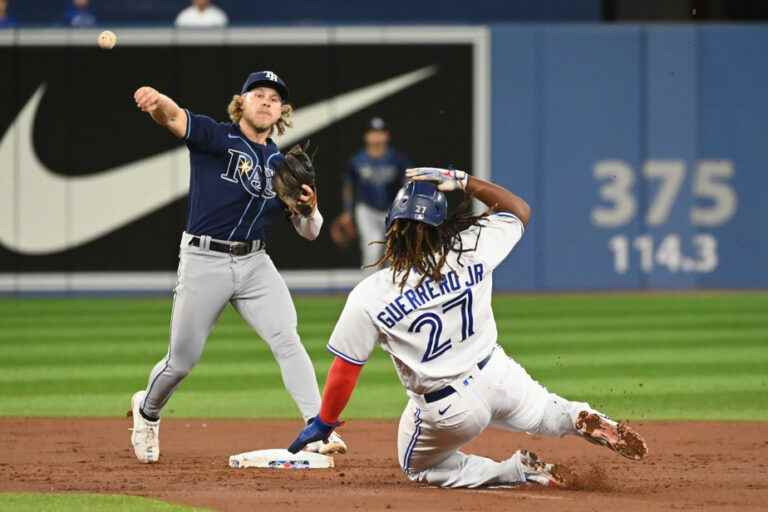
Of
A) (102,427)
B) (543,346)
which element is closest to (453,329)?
(102,427)

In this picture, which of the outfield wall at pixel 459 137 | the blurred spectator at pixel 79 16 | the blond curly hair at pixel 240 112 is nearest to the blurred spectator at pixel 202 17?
the outfield wall at pixel 459 137

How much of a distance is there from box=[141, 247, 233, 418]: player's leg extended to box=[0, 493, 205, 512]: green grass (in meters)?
1.05

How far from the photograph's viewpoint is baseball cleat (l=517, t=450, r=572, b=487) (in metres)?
6.35

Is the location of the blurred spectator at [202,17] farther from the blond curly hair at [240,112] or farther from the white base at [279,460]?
the white base at [279,460]

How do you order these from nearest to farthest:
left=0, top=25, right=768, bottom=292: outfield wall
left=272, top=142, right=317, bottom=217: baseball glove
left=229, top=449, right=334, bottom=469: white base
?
left=272, top=142, right=317, bottom=217: baseball glove
left=229, top=449, right=334, bottom=469: white base
left=0, top=25, right=768, bottom=292: outfield wall

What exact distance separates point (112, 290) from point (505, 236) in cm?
1131

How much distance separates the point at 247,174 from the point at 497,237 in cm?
140

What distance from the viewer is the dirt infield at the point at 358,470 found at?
6.01 m

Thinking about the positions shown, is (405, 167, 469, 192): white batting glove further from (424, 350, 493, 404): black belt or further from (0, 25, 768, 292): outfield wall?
(0, 25, 768, 292): outfield wall

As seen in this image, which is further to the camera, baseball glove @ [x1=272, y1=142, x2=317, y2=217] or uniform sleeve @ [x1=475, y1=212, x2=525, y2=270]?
baseball glove @ [x1=272, y1=142, x2=317, y2=217]

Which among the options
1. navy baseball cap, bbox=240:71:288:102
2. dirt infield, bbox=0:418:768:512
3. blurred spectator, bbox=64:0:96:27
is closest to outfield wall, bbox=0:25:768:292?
blurred spectator, bbox=64:0:96:27

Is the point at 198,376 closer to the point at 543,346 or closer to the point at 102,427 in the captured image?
the point at 102,427

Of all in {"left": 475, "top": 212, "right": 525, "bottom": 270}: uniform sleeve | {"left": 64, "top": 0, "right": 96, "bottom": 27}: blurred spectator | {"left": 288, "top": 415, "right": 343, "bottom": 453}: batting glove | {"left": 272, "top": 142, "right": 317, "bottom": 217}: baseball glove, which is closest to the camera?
{"left": 288, "top": 415, "right": 343, "bottom": 453}: batting glove

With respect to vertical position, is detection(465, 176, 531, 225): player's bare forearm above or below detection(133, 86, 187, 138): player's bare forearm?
below
